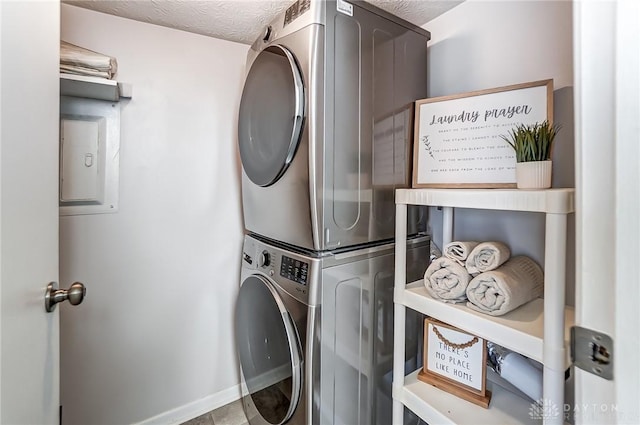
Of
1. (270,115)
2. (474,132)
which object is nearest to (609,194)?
(474,132)

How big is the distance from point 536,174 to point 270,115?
92 cm

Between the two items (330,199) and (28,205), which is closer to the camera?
(28,205)

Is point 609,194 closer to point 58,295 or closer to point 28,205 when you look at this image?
point 28,205

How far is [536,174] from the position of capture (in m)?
0.78

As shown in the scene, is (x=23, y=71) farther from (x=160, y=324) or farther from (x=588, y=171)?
(x=160, y=324)

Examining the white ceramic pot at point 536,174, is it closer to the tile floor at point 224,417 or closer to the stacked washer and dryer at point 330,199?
the stacked washer and dryer at point 330,199

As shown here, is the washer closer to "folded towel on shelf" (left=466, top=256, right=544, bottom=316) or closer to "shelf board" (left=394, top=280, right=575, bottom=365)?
"shelf board" (left=394, top=280, right=575, bottom=365)

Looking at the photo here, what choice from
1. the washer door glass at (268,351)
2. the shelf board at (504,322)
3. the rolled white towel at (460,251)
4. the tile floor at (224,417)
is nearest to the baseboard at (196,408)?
the tile floor at (224,417)

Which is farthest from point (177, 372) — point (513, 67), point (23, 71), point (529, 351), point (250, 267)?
point (513, 67)

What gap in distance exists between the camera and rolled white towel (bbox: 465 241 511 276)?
874mm

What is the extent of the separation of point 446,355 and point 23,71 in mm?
1379

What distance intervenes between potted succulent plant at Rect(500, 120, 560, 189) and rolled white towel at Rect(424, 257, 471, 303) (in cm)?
30

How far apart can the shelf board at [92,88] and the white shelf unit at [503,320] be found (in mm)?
1293

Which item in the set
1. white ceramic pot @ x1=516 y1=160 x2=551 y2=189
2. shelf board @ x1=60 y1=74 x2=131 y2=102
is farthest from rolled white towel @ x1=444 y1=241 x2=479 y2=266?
shelf board @ x1=60 y1=74 x2=131 y2=102
